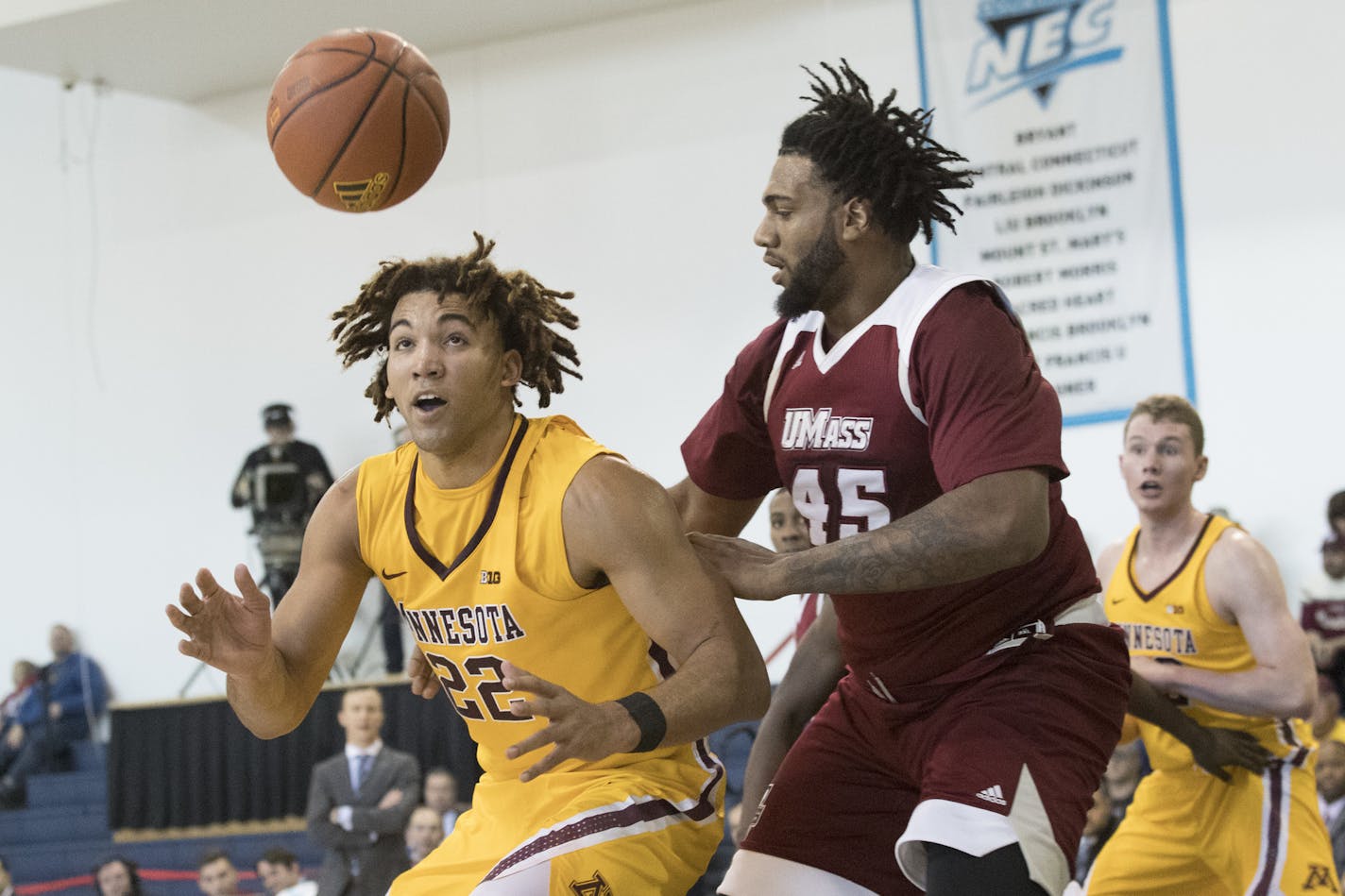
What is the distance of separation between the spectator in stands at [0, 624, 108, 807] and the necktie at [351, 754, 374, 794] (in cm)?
479

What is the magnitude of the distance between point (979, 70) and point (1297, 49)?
1.90 metres

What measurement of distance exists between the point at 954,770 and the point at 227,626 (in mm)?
1562

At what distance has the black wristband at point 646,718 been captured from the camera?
2.89 m

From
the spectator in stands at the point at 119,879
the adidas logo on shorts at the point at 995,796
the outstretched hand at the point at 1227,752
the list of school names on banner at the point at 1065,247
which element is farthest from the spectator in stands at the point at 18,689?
the adidas logo on shorts at the point at 995,796

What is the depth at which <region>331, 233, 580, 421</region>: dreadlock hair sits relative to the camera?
3521mm

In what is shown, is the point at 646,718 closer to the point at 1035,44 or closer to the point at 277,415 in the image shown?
the point at 1035,44

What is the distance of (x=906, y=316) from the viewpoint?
3221 mm

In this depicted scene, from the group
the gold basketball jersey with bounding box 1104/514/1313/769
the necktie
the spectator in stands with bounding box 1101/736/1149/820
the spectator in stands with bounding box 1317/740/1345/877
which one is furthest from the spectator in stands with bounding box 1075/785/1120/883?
the necktie

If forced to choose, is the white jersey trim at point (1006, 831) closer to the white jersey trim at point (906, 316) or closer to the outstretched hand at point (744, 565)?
the outstretched hand at point (744, 565)

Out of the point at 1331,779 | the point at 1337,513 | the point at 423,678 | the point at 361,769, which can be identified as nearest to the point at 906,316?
the point at 423,678

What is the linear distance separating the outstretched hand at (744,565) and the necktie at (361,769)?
563 centimetres

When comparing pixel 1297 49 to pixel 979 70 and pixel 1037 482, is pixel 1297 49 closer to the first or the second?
pixel 979 70

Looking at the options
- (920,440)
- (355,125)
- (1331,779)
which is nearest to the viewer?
(920,440)

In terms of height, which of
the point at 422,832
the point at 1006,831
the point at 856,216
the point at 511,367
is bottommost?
the point at 422,832
